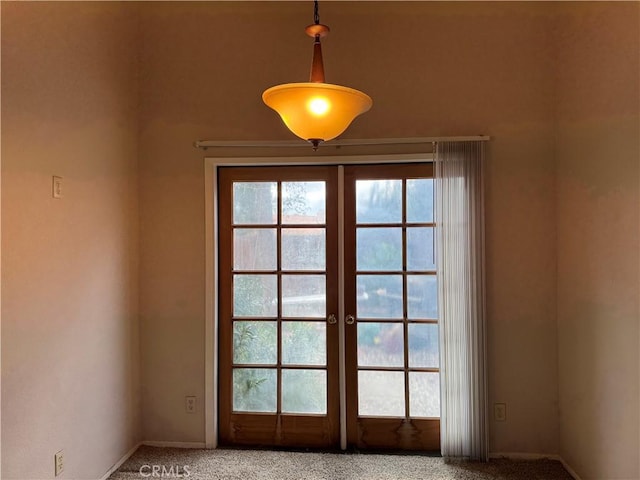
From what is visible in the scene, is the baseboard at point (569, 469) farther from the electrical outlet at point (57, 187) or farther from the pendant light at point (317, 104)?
the electrical outlet at point (57, 187)

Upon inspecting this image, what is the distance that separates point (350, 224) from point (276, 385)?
1229mm

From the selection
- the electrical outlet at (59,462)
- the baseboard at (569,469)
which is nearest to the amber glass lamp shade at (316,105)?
the electrical outlet at (59,462)

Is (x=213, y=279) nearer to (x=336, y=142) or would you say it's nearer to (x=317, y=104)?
(x=336, y=142)

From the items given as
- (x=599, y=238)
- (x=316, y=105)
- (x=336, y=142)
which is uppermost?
(x=336, y=142)

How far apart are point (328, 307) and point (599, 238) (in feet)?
5.39

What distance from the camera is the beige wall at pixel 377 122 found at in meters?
2.61

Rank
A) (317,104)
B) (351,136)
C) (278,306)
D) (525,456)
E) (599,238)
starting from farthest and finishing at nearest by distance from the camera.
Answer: (278,306) → (351,136) → (525,456) → (599,238) → (317,104)

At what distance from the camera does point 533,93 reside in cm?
262

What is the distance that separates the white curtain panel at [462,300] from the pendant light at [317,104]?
1.32 meters

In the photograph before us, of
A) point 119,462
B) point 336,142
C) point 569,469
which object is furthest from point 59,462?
point 569,469

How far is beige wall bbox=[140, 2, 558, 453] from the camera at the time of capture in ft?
8.57

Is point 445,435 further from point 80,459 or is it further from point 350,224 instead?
point 80,459

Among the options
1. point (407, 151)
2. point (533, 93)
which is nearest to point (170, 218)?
point (407, 151)

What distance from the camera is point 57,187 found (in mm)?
2010
